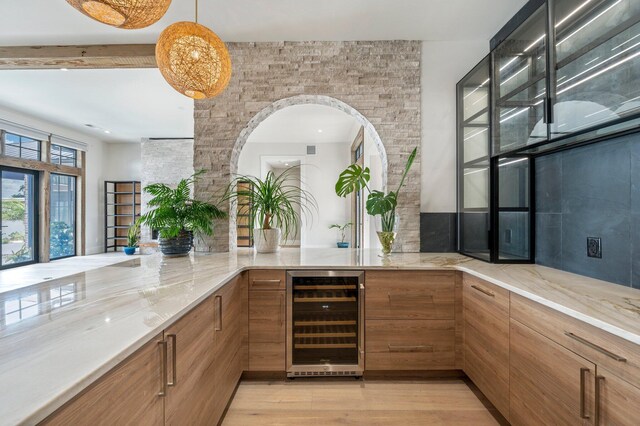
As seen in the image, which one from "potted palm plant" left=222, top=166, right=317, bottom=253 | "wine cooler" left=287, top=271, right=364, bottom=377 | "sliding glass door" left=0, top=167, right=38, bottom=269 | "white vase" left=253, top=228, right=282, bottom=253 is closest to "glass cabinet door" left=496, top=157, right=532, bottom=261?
"wine cooler" left=287, top=271, right=364, bottom=377

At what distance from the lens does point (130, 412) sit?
2.74ft

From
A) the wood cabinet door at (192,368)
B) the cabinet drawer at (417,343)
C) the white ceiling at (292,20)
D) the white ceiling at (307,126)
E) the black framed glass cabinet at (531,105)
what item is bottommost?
the cabinet drawer at (417,343)

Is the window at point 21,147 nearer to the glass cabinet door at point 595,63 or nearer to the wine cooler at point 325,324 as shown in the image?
the wine cooler at point 325,324

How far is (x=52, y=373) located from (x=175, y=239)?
189cm

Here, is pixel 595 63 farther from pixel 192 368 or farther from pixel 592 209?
pixel 192 368

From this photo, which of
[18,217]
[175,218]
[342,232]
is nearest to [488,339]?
[175,218]

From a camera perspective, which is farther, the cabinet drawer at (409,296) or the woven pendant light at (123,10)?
the cabinet drawer at (409,296)

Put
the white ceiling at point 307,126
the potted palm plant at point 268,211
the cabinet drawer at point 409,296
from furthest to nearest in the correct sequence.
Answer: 1. the white ceiling at point 307,126
2. the potted palm plant at point 268,211
3. the cabinet drawer at point 409,296

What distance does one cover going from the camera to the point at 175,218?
2.38 meters

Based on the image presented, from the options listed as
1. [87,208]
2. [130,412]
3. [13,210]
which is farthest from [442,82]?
[87,208]

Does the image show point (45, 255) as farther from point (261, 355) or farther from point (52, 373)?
point (52, 373)

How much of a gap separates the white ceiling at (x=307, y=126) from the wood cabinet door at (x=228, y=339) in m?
3.32

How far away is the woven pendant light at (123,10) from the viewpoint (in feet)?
3.66

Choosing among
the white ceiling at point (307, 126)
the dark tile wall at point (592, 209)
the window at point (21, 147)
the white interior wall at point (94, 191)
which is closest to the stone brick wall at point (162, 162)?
the white interior wall at point (94, 191)
